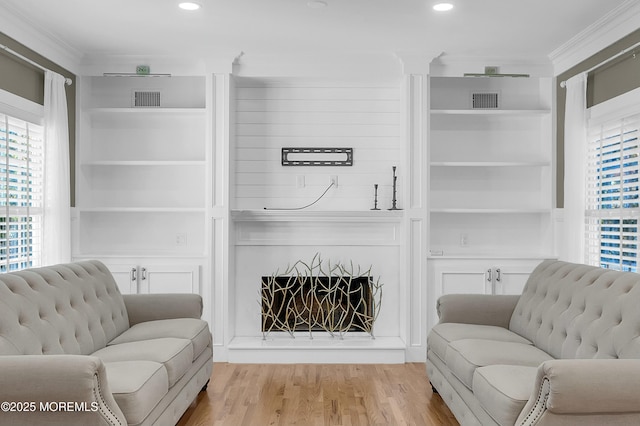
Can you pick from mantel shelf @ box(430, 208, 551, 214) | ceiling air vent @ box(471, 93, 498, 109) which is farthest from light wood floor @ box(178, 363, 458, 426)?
ceiling air vent @ box(471, 93, 498, 109)

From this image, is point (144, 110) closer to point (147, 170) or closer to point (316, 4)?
point (147, 170)

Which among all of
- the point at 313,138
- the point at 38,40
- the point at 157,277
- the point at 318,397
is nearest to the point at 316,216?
the point at 313,138

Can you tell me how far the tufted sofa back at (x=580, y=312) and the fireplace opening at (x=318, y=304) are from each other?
166 centimetres

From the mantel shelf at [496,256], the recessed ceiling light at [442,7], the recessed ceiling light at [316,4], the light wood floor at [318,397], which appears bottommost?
the light wood floor at [318,397]

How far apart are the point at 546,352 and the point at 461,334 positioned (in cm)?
54

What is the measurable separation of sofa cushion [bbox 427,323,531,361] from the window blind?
1171mm

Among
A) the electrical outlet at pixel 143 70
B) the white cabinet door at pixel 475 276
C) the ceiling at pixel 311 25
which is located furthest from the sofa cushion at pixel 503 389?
the electrical outlet at pixel 143 70

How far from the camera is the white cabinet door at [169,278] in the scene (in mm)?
4918

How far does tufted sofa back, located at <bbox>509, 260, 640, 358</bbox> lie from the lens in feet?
8.50

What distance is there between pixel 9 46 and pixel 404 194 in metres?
3.36

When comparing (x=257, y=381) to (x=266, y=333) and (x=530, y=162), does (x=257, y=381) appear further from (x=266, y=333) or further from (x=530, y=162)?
(x=530, y=162)

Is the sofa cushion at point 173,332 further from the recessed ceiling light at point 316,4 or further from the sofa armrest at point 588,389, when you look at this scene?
the recessed ceiling light at point 316,4

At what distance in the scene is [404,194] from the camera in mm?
5000

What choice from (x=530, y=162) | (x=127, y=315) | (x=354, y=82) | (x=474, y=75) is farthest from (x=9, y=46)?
(x=530, y=162)
